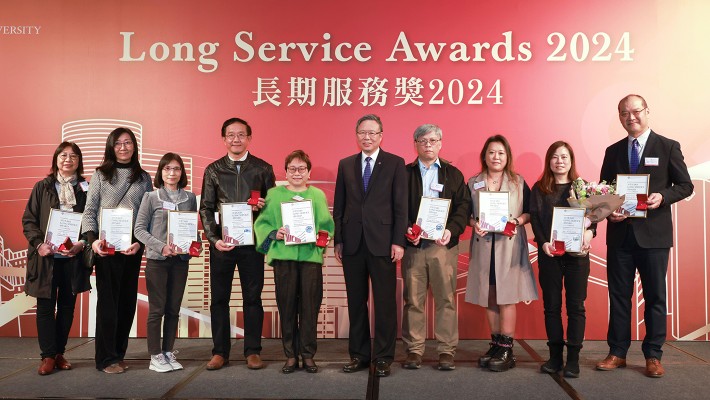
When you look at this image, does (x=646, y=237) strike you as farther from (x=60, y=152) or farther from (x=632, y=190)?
(x=60, y=152)

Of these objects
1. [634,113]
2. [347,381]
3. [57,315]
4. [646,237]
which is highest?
[634,113]

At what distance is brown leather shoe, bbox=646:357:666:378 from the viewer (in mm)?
3562

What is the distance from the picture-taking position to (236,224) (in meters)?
3.69

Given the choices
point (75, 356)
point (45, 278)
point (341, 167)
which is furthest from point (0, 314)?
point (341, 167)

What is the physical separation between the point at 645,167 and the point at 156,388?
3.63m

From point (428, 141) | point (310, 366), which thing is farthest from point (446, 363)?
point (428, 141)

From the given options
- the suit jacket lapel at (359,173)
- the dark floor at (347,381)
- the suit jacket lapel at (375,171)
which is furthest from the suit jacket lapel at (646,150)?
the suit jacket lapel at (359,173)

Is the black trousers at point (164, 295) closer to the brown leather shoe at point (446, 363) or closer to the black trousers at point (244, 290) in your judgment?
the black trousers at point (244, 290)

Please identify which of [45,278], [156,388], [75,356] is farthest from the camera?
[75,356]

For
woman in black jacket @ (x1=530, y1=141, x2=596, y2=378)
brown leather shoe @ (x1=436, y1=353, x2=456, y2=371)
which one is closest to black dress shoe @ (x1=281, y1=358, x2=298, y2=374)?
brown leather shoe @ (x1=436, y1=353, x2=456, y2=371)

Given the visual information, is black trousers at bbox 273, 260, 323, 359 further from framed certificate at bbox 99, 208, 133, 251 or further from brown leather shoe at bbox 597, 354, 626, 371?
brown leather shoe at bbox 597, 354, 626, 371

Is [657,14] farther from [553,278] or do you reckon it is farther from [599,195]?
[553,278]

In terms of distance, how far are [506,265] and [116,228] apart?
269 centimetres

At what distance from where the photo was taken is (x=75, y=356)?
4203 millimetres
